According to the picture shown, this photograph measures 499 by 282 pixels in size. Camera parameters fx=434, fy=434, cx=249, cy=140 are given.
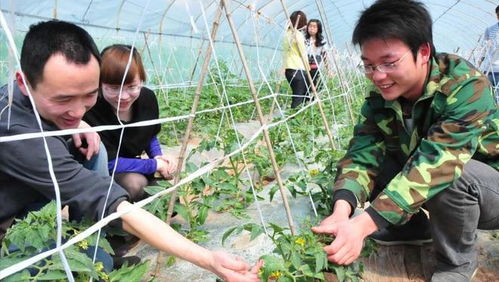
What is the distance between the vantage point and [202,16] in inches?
152

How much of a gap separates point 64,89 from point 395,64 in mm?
966

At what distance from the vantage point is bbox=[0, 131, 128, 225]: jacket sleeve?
1.09 m

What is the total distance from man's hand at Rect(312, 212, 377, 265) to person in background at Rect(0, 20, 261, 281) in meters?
0.23

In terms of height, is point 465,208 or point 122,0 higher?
point 122,0

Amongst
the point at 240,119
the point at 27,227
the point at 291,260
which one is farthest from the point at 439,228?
the point at 240,119

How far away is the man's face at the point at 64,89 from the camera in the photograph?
41.1 inches

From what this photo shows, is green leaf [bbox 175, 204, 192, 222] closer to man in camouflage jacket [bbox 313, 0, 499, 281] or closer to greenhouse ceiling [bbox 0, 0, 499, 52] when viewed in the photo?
man in camouflage jacket [bbox 313, 0, 499, 281]

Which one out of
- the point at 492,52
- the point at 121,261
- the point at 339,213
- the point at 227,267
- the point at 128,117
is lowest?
the point at 492,52

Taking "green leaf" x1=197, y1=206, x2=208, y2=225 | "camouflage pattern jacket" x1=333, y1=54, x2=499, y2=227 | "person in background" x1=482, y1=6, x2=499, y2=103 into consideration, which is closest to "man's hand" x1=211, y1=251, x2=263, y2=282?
"camouflage pattern jacket" x1=333, y1=54, x2=499, y2=227

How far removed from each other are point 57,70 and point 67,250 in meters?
0.42

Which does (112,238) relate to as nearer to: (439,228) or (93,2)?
(439,228)

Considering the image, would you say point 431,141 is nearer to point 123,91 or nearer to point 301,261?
point 301,261

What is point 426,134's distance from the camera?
1500 mm

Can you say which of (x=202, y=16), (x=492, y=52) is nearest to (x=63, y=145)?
(x=202, y=16)
